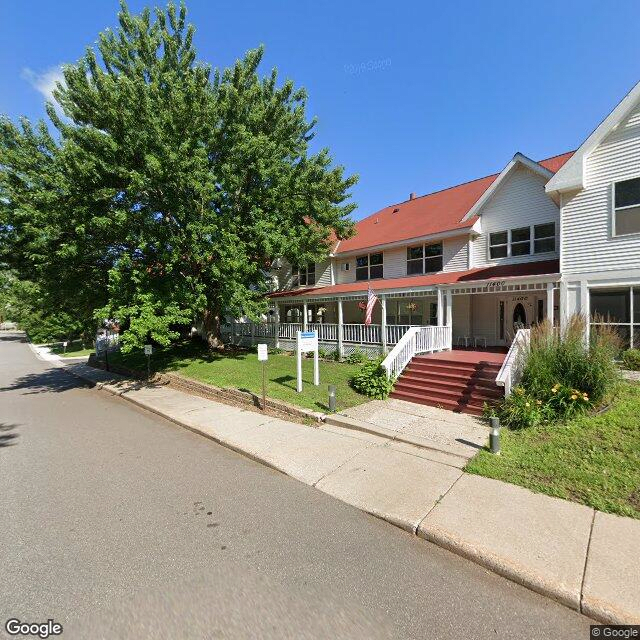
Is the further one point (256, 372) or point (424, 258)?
point (424, 258)

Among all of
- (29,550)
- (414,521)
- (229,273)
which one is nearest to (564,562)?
(414,521)

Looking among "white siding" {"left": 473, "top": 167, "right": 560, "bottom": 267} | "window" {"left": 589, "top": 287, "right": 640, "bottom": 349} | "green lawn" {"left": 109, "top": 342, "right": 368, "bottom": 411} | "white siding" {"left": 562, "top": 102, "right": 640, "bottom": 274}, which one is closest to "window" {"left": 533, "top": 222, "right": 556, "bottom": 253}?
"white siding" {"left": 473, "top": 167, "right": 560, "bottom": 267}

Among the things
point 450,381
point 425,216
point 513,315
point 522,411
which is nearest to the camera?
point 522,411

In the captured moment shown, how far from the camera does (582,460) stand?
520cm

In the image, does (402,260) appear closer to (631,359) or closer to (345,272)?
(345,272)

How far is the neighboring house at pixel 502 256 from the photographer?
9633 mm

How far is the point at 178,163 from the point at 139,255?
4533mm

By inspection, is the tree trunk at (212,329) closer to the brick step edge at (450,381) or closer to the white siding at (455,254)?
the brick step edge at (450,381)

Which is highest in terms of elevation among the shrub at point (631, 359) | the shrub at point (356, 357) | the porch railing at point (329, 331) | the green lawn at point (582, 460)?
the porch railing at point (329, 331)

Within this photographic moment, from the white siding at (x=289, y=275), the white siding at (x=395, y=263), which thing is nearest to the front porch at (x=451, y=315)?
the white siding at (x=395, y=263)

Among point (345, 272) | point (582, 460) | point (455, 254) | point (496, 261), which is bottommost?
point (582, 460)

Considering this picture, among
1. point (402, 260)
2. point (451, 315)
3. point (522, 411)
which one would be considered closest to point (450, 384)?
point (522, 411)

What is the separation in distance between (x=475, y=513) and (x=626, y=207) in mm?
10110

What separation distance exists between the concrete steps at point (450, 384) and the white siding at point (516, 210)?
5.97 metres
